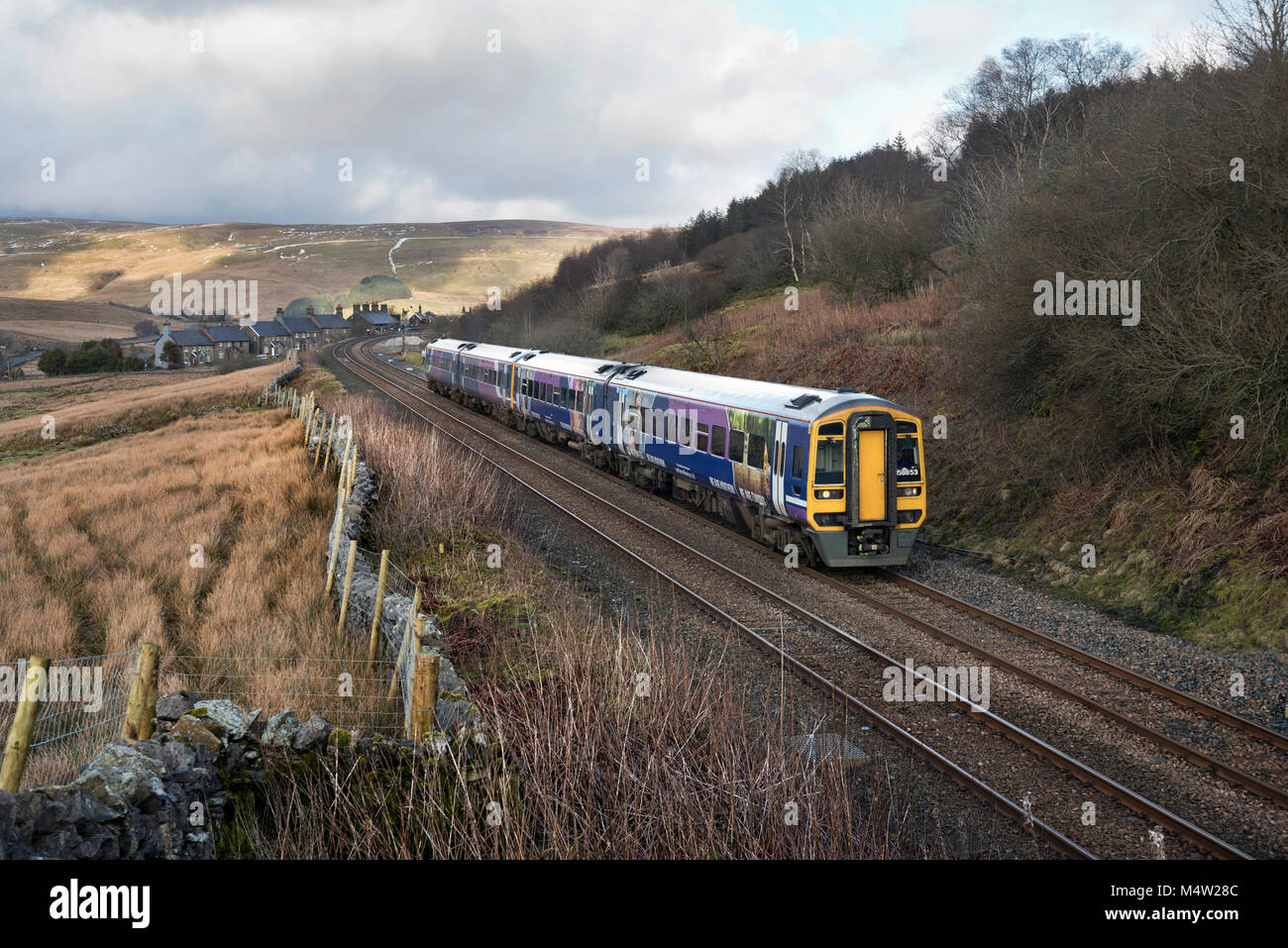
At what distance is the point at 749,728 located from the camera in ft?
26.3

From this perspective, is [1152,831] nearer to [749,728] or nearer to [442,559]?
[749,728]

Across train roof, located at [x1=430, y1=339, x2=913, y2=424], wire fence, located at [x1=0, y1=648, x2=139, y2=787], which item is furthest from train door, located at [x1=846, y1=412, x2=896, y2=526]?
wire fence, located at [x1=0, y1=648, x2=139, y2=787]

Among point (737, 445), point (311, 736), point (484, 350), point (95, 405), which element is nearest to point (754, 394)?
point (737, 445)

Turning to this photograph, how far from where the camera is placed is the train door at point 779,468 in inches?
567

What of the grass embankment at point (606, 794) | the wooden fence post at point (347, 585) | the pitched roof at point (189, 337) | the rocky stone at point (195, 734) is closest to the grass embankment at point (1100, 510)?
the grass embankment at point (606, 794)

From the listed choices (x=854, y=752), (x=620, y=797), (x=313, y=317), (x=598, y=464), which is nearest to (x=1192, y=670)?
(x=854, y=752)

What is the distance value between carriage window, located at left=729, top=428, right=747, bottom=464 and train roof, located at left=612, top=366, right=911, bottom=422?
1.61 ft

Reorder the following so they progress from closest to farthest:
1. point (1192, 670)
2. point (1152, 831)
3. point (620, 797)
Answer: point (620, 797) → point (1152, 831) → point (1192, 670)

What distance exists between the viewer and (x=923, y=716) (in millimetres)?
8789

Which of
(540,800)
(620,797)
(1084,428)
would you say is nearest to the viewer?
(540,800)

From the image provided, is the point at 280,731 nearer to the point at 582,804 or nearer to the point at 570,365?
the point at 582,804

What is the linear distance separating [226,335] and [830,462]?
10836 centimetres

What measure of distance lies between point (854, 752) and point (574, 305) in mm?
59056

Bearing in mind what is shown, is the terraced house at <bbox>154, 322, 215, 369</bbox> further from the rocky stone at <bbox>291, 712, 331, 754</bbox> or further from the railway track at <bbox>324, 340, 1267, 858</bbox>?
the rocky stone at <bbox>291, 712, 331, 754</bbox>
